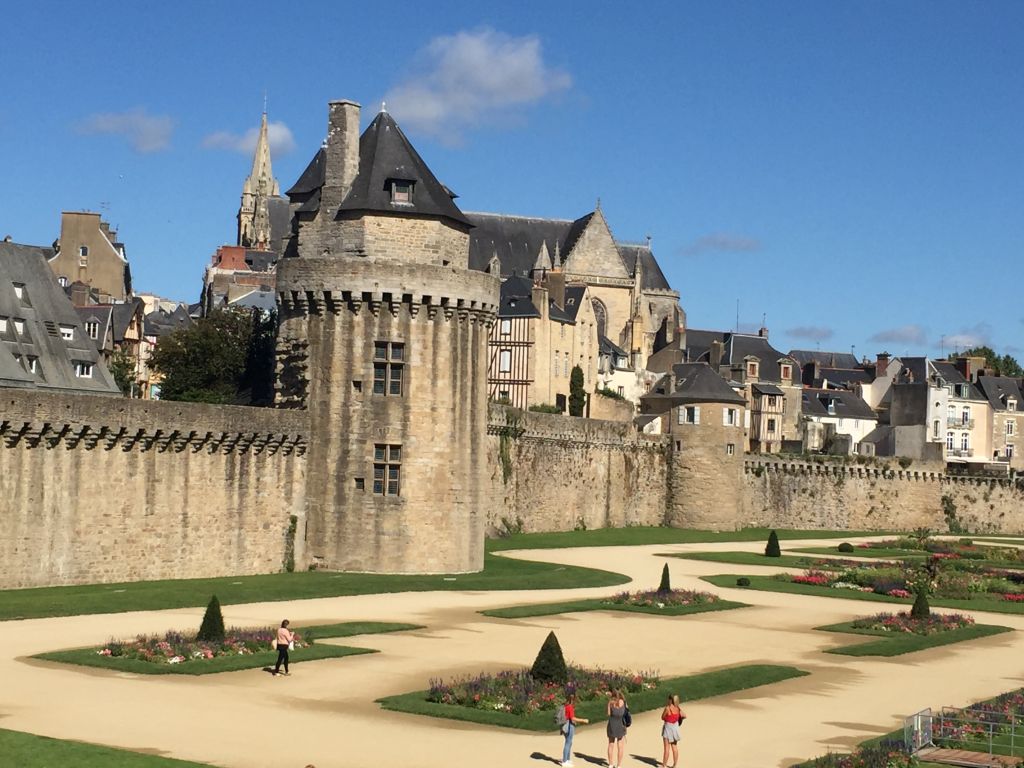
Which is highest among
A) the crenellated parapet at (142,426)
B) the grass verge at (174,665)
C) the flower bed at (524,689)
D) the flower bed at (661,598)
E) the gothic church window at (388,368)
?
the gothic church window at (388,368)

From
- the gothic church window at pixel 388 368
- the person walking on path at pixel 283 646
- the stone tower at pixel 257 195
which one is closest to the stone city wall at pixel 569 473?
the gothic church window at pixel 388 368

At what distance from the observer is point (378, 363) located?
47812 mm

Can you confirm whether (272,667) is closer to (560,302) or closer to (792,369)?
(560,302)

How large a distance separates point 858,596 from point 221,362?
81.6 ft

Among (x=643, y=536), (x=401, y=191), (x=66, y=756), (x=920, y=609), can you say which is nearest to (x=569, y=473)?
(x=643, y=536)

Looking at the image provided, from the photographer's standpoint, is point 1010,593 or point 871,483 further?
point 871,483

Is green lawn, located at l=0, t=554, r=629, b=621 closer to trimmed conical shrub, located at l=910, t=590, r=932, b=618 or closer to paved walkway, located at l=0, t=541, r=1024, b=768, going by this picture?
paved walkway, located at l=0, t=541, r=1024, b=768

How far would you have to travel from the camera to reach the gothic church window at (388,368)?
4778cm

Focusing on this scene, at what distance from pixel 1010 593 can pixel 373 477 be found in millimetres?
21694

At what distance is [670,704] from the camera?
2298cm

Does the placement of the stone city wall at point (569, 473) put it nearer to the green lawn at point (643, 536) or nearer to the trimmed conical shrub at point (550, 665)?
the green lawn at point (643, 536)

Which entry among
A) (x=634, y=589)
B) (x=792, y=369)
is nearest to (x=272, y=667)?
(x=634, y=589)

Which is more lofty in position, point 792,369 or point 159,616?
point 792,369

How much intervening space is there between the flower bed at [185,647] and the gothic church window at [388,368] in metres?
16.2
